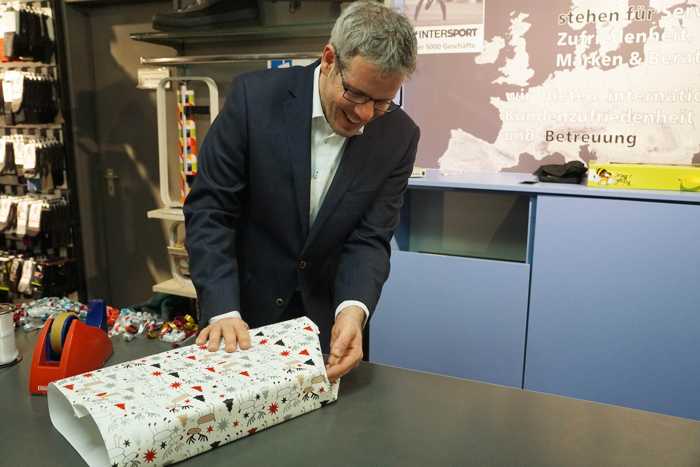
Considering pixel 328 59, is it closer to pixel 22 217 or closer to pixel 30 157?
pixel 30 157

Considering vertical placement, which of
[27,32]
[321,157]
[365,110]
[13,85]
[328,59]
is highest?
[27,32]

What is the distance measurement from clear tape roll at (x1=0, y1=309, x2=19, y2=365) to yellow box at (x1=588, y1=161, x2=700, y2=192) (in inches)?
78.3

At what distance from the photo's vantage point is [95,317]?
1491 millimetres

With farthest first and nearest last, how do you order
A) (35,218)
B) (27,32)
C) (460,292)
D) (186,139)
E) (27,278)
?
(27,278), (35,218), (27,32), (186,139), (460,292)

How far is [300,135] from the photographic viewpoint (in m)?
1.43

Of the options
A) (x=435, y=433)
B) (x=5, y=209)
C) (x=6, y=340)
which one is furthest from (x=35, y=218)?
(x=435, y=433)

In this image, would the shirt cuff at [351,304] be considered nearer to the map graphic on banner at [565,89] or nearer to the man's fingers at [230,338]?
the man's fingers at [230,338]

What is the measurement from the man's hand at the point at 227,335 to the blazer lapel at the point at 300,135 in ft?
1.22

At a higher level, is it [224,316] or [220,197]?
[220,197]

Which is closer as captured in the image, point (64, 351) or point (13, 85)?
point (64, 351)

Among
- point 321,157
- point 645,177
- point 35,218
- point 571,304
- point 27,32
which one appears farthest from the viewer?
point 35,218

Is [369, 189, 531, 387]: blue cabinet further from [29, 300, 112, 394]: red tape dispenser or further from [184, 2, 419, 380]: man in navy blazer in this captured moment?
[29, 300, 112, 394]: red tape dispenser

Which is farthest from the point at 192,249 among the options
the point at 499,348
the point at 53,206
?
the point at 53,206

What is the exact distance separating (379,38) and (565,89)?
5.36 feet
